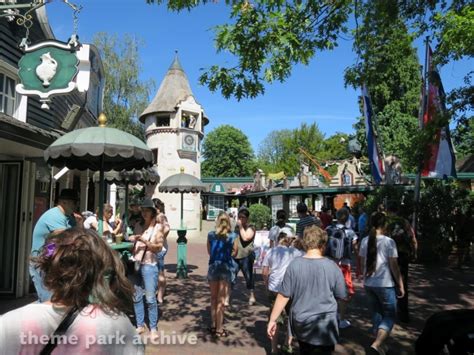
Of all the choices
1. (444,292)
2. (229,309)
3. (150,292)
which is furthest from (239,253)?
(444,292)

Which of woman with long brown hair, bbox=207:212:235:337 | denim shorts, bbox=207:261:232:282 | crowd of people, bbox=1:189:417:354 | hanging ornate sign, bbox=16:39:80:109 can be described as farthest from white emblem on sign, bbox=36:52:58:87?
denim shorts, bbox=207:261:232:282

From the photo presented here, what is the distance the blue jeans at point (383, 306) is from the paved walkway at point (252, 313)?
736mm

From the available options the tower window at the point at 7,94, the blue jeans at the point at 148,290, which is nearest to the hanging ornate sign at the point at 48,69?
the tower window at the point at 7,94

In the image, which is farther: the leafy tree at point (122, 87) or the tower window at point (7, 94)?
the leafy tree at point (122, 87)

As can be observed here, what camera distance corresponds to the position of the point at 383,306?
461 cm

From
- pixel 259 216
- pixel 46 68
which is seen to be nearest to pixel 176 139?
pixel 259 216

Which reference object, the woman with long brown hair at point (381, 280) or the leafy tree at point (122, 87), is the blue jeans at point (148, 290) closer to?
the woman with long brown hair at point (381, 280)

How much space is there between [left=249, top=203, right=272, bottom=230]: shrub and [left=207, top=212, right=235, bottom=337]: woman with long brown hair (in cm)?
2066

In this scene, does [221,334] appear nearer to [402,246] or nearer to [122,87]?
[402,246]

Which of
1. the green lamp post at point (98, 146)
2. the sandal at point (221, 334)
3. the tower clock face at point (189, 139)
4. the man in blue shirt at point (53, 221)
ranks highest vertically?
the tower clock face at point (189, 139)

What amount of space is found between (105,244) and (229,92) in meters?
5.16

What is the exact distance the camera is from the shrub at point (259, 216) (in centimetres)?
2652

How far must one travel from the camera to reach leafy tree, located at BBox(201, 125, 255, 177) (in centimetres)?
5731

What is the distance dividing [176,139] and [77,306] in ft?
79.1
